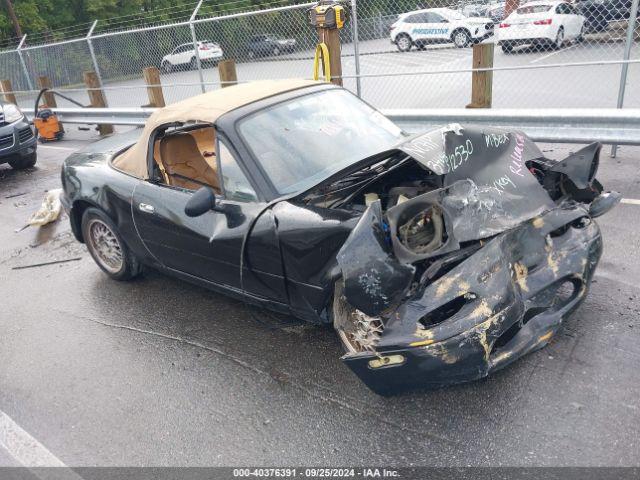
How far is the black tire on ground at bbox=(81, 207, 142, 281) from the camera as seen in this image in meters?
4.27

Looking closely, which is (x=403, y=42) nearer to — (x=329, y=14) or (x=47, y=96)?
(x=329, y=14)

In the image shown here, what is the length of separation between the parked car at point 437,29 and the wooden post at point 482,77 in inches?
24.4

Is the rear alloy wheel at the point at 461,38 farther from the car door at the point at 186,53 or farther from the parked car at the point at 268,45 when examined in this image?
the car door at the point at 186,53

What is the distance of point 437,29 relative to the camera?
8461 millimetres

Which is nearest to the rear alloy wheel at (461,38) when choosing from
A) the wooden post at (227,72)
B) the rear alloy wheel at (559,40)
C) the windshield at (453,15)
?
the windshield at (453,15)

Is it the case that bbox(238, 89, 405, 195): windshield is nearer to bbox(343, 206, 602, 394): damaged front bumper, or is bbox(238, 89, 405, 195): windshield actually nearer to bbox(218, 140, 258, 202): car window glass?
bbox(218, 140, 258, 202): car window glass

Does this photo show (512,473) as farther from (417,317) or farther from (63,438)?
(63,438)

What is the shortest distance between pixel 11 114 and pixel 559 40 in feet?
29.4

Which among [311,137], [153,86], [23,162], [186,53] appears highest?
[311,137]

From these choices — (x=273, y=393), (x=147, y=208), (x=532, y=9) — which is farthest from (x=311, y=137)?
(x=532, y=9)

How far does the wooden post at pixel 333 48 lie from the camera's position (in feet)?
24.3

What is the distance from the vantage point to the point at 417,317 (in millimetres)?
2367

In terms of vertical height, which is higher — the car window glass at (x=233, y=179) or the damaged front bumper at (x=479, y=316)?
the car window glass at (x=233, y=179)

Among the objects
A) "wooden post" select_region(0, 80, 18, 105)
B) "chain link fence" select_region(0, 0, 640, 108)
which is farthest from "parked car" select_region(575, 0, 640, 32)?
"wooden post" select_region(0, 80, 18, 105)
